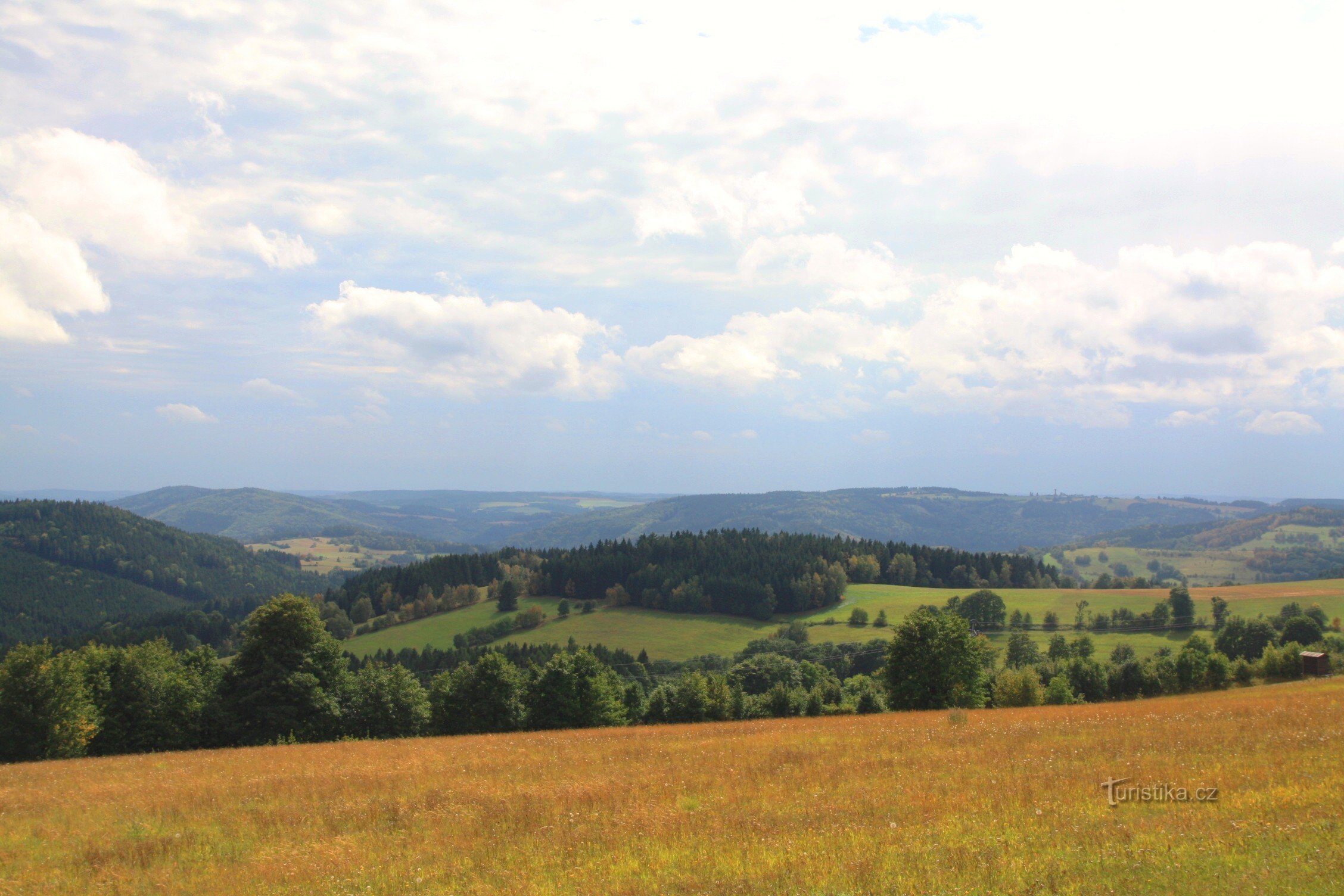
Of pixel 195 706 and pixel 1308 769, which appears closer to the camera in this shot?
pixel 1308 769

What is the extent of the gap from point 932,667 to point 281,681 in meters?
44.8

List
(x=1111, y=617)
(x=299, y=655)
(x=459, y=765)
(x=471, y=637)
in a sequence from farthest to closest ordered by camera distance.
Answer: (x=471, y=637), (x=1111, y=617), (x=299, y=655), (x=459, y=765)

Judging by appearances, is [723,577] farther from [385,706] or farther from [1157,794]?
[1157,794]

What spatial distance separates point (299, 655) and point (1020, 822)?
4696 centimetres

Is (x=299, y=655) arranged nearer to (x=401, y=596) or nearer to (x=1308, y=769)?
(x=1308, y=769)

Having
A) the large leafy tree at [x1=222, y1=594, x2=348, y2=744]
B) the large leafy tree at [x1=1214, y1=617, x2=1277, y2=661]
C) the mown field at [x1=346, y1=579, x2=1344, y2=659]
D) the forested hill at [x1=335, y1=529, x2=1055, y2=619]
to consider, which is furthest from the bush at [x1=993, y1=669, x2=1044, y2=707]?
the forested hill at [x1=335, y1=529, x2=1055, y2=619]

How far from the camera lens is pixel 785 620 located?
162 meters

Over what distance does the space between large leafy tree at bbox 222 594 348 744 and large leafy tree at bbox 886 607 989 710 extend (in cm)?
3975

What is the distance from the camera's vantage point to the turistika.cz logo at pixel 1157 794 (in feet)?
41.3

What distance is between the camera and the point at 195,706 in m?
47.7

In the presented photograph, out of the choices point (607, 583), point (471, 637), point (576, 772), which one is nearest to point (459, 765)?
point (576, 772)

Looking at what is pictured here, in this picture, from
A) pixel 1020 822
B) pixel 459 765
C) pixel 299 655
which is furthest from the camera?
pixel 299 655

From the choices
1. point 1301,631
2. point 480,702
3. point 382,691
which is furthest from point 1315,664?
point 382,691

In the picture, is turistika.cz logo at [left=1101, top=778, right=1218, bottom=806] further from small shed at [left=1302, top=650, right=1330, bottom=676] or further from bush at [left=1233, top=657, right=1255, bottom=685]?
bush at [left=1233, top=657, right=1255, bottom=685]
